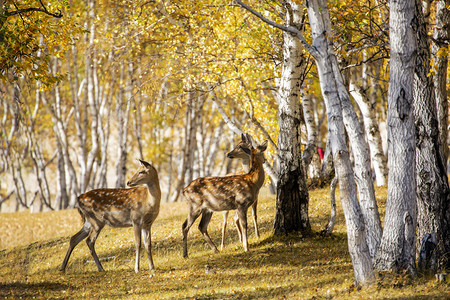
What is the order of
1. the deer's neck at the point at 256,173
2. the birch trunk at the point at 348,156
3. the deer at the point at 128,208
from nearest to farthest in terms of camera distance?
the birch trunk at the point at 348,156 → the deer at the point at 128,208 → the deer's neck at the point at 256,173

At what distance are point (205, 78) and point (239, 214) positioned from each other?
596 cm

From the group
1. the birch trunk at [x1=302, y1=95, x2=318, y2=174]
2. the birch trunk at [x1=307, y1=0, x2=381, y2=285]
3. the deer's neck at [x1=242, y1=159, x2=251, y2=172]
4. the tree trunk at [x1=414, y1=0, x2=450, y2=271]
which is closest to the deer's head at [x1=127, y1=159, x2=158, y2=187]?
the deer's neck at [x1=242, y1=159, x2=251, y2=172]

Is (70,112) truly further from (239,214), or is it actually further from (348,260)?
(348,260)

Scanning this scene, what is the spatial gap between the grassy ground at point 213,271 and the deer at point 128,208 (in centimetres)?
77

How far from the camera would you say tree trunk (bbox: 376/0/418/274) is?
760cm

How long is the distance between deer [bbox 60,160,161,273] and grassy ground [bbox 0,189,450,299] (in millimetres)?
770

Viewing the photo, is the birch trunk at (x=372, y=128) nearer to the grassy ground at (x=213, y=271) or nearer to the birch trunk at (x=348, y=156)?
the grassy ground at (x=213, y=271)

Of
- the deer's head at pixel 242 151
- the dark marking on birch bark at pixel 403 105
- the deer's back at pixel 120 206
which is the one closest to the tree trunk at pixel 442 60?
the dark marking on birch bark at pixel 403 105

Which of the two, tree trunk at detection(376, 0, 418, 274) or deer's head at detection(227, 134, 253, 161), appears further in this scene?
deer's head at detection(227, 134, 253, 161)

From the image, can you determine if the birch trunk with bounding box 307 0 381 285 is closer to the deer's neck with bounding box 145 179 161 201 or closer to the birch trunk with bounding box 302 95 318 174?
the birch trunk with bounding box 302 95 318 174

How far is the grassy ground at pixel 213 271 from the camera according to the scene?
8.11 metres

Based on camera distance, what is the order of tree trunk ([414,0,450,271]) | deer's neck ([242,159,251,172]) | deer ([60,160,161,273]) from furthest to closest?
deer's neck ([242,159,251,172]) → deer ([60,160,161,273]) → tree trunk ([414,0,450,271])

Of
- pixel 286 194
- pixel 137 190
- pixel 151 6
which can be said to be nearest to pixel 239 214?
pixel 286 194

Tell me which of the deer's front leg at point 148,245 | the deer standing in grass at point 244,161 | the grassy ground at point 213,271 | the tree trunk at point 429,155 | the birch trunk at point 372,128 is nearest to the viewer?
the grassy ground at point 213,271
